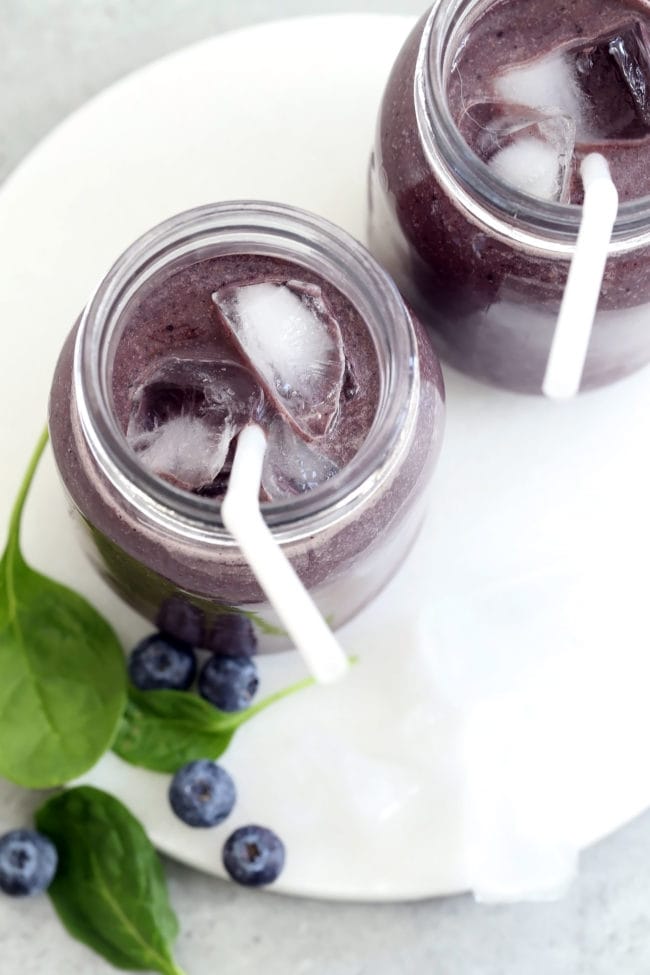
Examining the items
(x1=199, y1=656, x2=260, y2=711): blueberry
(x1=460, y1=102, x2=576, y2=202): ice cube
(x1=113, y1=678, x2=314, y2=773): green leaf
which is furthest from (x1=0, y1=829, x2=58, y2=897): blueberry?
(x1=460, y1=102, x2=576, y2=202): ice cube

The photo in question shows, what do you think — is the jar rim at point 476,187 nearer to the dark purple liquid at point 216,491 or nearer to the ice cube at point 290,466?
the dark purple liquid at point 216,491

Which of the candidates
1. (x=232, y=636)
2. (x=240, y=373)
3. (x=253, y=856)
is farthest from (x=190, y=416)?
(x=253, y=856)

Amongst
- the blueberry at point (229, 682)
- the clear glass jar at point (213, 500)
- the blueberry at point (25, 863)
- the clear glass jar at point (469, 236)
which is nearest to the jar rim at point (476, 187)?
the clear glass jar at point (469, 236)

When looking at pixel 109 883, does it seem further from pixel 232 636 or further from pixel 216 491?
pixel 216 491

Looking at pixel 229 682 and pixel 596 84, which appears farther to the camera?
pixel 229 682

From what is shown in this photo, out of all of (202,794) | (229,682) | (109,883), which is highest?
(229,682)

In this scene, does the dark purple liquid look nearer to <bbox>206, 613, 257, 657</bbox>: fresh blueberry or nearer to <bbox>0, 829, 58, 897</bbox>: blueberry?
<bbox>206, 613, 257, 657</bbox>: fresh blueberry

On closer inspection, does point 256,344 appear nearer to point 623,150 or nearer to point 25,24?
point 623,150

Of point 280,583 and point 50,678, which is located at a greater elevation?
point 280,583
